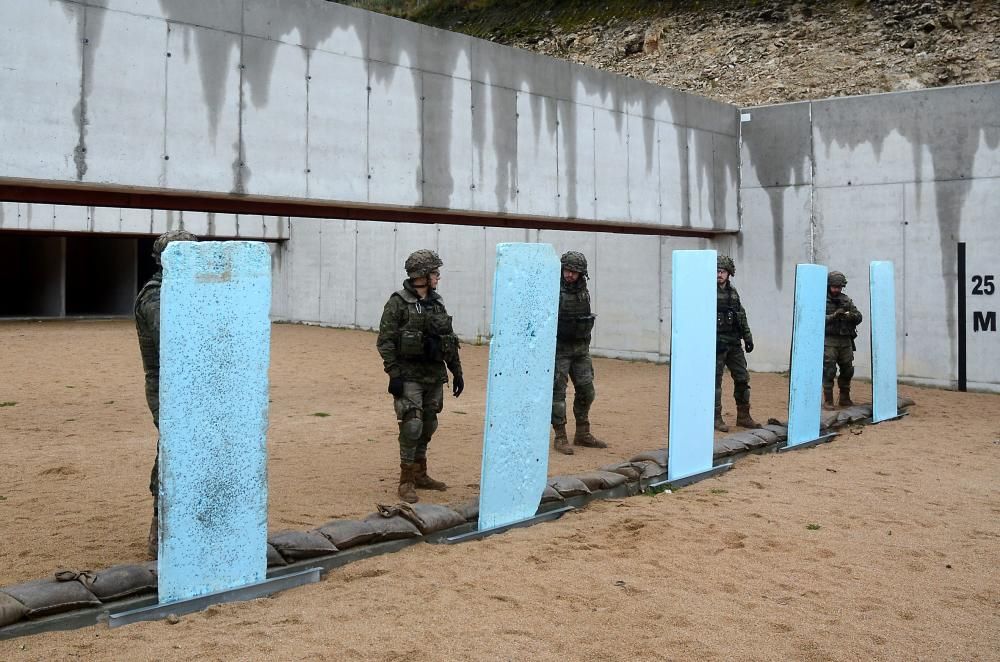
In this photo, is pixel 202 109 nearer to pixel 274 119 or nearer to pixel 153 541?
pixel 274 119

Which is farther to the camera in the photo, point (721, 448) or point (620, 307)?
point (620, 307)

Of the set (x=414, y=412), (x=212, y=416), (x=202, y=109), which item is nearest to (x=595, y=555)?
(x=414, y=412)

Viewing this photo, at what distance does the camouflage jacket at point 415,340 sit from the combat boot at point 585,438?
2.57 m

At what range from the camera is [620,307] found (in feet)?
54.9

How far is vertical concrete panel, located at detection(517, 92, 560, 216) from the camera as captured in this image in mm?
11297

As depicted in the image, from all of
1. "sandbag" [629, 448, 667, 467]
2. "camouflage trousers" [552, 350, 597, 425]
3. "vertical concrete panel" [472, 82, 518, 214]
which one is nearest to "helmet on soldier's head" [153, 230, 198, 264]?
"sandbag" [629, 448, 667, 467]

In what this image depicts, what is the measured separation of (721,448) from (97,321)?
63.5 ft

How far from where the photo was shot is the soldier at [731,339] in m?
9.66

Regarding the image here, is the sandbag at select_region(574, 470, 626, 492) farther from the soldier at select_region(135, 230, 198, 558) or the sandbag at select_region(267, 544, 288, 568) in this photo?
the soldier at select_region(135, 230, 198, 558)

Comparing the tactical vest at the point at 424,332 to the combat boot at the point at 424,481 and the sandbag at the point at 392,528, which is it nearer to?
the combat boot at the point at 424,481

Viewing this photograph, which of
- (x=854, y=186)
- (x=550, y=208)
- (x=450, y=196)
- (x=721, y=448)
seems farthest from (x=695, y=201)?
(x=721, y=448)

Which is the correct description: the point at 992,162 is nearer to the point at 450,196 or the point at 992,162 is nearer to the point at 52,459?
the point at 450,196

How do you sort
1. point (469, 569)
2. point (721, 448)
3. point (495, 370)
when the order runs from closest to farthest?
point (469, 569)
point (495, 370)
point (721, 448)

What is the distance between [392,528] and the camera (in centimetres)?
521
